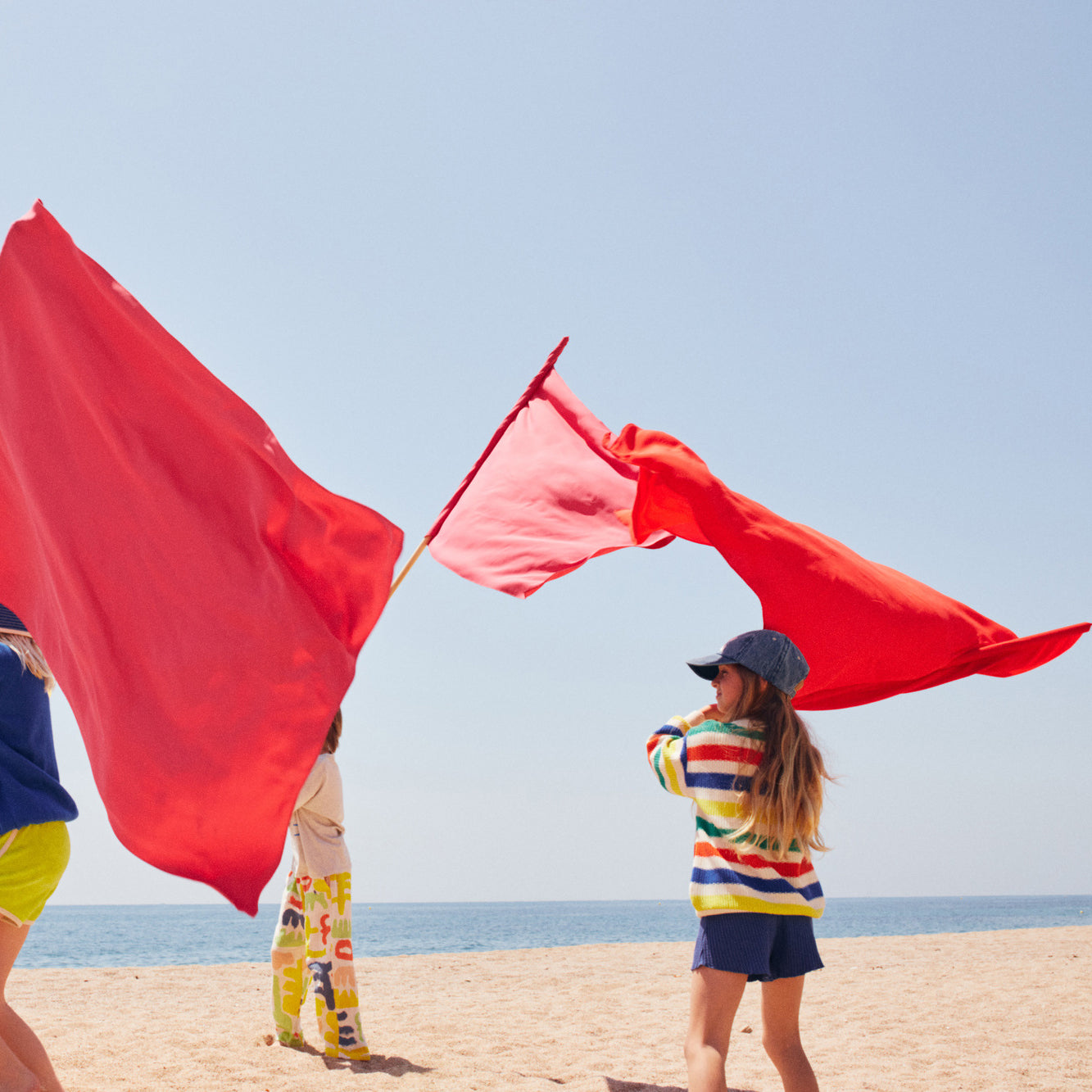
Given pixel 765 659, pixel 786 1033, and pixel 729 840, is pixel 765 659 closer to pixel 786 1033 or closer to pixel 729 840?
pixel 729 840

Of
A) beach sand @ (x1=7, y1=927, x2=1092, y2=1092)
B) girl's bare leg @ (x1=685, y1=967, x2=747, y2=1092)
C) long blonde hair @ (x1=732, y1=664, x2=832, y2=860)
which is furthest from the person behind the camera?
beach sand @ (x1=7, y1=927, x2=1092, y2=1092)

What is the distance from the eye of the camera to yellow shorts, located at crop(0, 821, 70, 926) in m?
3.26

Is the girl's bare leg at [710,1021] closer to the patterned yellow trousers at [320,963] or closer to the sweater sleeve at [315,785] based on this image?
the patterned yellow trousers at [320,963]

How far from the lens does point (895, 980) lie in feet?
29.2

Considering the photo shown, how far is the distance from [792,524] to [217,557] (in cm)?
219

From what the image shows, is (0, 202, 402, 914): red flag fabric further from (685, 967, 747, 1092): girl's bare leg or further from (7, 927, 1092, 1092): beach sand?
(7, 927, 1092, 1092): beach sand

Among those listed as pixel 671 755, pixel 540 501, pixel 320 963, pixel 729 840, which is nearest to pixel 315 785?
pixel 320 963

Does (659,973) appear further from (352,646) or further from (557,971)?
(352,646)

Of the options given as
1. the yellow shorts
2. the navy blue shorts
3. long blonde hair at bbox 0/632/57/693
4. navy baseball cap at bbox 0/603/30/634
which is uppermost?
navy baseball cap at bbox 0/603/30/634

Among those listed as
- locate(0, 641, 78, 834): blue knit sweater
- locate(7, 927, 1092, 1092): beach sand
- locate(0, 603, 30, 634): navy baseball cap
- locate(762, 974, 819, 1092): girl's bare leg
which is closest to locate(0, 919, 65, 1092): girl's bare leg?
locate(0, 641, 78, 834): blue knit sweater

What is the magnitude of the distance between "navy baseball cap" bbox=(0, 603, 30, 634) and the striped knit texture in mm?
2191

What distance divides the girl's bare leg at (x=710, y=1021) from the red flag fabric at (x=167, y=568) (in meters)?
1.43

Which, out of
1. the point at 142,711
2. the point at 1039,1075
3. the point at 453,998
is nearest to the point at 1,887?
the point at 142,711

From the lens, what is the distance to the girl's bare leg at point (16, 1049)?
3.18 m
